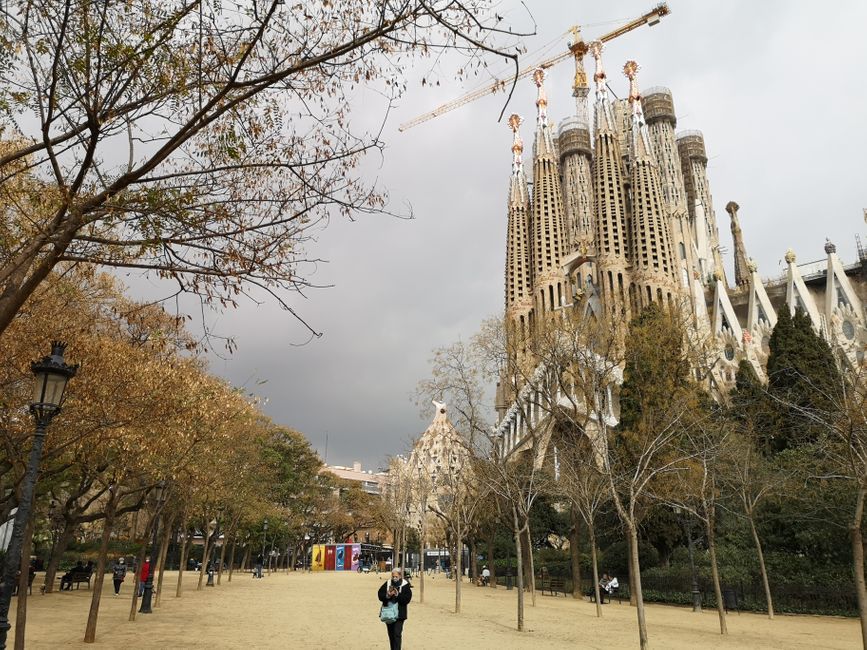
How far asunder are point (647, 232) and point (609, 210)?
5.05 metres

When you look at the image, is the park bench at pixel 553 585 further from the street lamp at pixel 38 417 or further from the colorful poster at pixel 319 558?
the colorful poster at pixel 319 558

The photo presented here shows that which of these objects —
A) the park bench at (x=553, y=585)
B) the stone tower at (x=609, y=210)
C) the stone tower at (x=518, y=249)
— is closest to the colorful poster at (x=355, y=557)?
the stone tower at (x=518, y=249)

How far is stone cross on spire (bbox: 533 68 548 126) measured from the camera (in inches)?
3255

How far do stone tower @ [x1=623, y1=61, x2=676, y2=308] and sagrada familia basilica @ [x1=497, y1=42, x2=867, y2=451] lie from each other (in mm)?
120

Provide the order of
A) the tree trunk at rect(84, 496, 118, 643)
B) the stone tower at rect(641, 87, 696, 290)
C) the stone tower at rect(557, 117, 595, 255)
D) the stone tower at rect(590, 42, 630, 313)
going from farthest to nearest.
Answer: the stone tower at rect(557, 117, 595, 255) → the stone tower at rect(641, 87, 696, 290) → the stone tower at rect(590, 42, 630, 313) → the tree trunk at rect(84, 496, 118, 643)

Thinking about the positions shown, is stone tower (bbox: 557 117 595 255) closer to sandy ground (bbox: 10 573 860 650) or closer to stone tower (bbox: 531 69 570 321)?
stone tower (bbox: 531 69 570 321)

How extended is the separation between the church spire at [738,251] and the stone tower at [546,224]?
20.0 meters

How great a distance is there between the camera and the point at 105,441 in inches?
429

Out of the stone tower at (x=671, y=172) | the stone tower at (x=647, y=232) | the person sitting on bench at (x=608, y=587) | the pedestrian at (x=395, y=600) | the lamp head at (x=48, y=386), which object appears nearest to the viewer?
the lamp head at (x=48, y=386)

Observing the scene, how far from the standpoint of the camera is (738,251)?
7356 centimetres

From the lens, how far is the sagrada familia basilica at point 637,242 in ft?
181

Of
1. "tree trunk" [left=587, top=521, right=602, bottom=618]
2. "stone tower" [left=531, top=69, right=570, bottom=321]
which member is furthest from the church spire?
"tree trunk" [left=587, top=521, right=602, bottom=618]

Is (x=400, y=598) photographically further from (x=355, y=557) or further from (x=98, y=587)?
(x=355, y=557)

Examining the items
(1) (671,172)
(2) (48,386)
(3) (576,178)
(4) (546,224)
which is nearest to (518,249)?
(4) (546,224)
